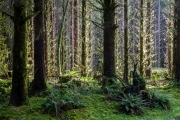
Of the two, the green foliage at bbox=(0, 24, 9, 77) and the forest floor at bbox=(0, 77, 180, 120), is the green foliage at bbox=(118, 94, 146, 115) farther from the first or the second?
the green foliage at bbox=(0, 24, 9, 77)

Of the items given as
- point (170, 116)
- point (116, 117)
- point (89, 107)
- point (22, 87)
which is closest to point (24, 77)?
point (22, 87)

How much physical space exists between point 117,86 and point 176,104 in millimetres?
2242

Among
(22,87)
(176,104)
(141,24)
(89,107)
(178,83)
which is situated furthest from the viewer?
(141,24)

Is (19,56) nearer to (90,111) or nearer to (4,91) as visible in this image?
(90,111)

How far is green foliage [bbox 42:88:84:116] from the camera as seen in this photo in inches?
291

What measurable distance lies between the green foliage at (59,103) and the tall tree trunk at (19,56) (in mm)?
744

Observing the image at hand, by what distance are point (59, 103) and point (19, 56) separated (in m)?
1.69

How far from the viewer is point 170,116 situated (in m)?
8.56

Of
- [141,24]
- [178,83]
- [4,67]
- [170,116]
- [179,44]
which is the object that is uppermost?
[141,24]

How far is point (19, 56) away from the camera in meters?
7.46

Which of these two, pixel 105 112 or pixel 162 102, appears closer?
pixel 105 112

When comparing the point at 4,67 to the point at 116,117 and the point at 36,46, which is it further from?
the point at 116,117

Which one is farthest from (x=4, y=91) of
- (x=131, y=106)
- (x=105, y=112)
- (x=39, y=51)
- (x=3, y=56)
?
(x=131, y=106)

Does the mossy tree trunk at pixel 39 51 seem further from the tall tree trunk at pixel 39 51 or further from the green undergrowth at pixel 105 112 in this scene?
the green undergrowth at pixel 105 112
